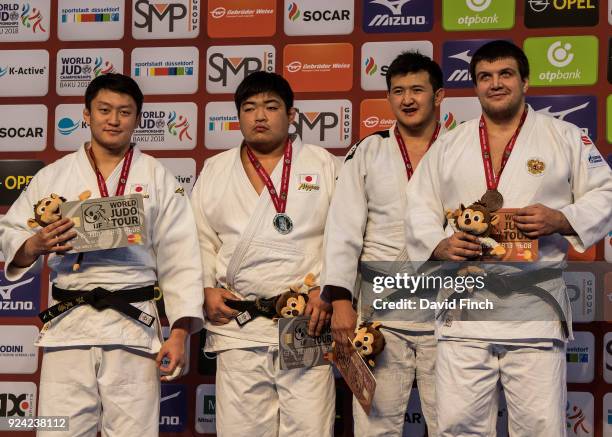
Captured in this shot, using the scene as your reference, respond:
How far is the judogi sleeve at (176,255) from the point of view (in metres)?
3.73

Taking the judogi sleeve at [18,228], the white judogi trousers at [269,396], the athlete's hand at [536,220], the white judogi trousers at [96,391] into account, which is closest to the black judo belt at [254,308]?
the white judogi trousers at [269,396]

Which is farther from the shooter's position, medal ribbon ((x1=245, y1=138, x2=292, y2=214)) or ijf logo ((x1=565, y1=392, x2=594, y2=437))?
ijf logo ((x1=565, y1=392, x2=594, y2=437))

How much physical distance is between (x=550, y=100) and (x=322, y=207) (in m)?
1.55

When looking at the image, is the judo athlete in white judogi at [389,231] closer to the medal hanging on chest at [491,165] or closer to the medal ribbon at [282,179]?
the medal ribbon at [282,179]

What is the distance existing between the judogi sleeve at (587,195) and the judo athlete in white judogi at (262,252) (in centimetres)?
113

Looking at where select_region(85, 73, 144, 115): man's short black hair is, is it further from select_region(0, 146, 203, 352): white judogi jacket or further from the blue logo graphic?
the blue logo graphic

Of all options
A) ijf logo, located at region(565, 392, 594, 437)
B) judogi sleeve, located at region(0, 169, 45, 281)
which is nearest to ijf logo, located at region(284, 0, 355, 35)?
judogi sleeve, located at region(0, 169, 45, 281)

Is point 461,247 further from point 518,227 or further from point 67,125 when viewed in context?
point 67,125

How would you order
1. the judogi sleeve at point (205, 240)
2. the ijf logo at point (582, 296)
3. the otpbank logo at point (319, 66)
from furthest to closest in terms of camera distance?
1. the otpbank logo at point (319, 66)
2. the ijf logo at point (582, 296)
3. the judogi sleeve at point (205, 240)

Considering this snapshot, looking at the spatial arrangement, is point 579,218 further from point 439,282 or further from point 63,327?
point 63,327

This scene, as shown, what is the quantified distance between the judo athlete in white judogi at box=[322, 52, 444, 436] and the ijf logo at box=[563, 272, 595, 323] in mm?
1168

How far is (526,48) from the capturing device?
15.4ft

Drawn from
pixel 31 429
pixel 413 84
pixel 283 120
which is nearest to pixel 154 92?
pixel 283 120

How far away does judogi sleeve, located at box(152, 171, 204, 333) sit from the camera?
3.73 meters
